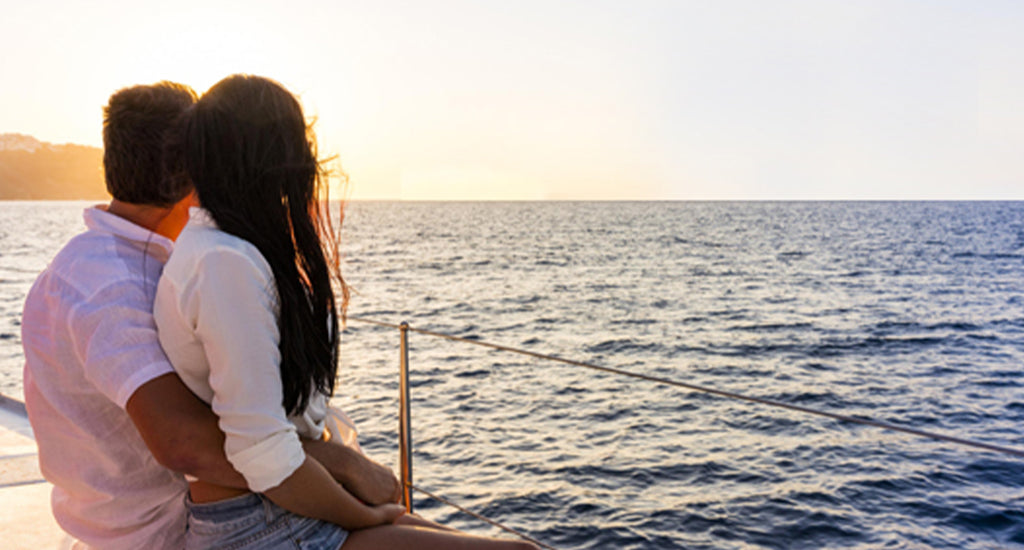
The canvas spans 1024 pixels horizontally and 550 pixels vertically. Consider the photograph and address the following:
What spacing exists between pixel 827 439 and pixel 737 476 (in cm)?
187

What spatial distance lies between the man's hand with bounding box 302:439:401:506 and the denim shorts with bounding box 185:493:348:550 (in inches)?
3.8

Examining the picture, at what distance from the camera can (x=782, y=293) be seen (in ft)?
69.9

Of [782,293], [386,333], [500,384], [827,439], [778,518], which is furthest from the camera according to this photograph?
[782,293]

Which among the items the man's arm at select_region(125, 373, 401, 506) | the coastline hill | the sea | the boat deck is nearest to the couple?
the man's arm at select_region(125, 373, 401, 506)

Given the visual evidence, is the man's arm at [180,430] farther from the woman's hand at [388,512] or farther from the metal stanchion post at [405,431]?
the metal stanchion post at [405,431]

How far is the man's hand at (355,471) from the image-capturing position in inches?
50.3

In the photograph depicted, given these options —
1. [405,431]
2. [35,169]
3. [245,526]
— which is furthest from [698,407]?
[35,169]

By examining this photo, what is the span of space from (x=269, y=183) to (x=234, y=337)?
0.82 ft

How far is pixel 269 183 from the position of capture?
1.18 m

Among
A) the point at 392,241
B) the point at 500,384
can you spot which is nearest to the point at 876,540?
the point at 500,384

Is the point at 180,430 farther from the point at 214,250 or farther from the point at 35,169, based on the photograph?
the point at 35,169

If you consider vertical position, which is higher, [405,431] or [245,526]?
[245,526]

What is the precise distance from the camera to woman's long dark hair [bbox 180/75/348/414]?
45.8 inches

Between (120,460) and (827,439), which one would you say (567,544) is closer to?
(827,439)
